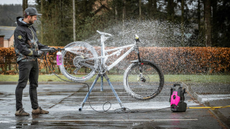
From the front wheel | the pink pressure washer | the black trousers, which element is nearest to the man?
the black trousers

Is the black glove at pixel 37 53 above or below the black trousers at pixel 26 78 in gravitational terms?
above

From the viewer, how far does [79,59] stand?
6.66 m

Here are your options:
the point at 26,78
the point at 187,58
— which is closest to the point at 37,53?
the point at 26,78

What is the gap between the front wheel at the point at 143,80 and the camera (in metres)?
6.82

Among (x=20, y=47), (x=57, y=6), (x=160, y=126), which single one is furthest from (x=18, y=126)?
(x=57, y=6)

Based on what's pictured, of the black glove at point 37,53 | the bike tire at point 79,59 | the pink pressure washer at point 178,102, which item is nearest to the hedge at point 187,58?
the bike tire at point 79,59

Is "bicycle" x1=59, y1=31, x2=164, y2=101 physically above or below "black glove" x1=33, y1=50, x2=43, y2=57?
below

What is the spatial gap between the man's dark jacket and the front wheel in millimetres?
2064

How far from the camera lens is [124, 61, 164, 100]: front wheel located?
6.82m

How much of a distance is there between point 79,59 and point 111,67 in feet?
2.37

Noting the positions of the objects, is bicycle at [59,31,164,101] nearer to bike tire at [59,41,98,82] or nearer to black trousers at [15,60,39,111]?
bike tire at [59,41,98,82]

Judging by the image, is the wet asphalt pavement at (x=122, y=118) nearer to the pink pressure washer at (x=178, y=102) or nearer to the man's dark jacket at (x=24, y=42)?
the pink pressure washer at (x=178, y=102)

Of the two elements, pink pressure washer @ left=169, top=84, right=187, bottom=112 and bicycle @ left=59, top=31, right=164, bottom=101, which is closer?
pink pressure washer @ left=169, top=84, right=187, bottom=112

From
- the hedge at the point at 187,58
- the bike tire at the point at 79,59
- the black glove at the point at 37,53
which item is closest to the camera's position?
the black glove at the point at 37,53
